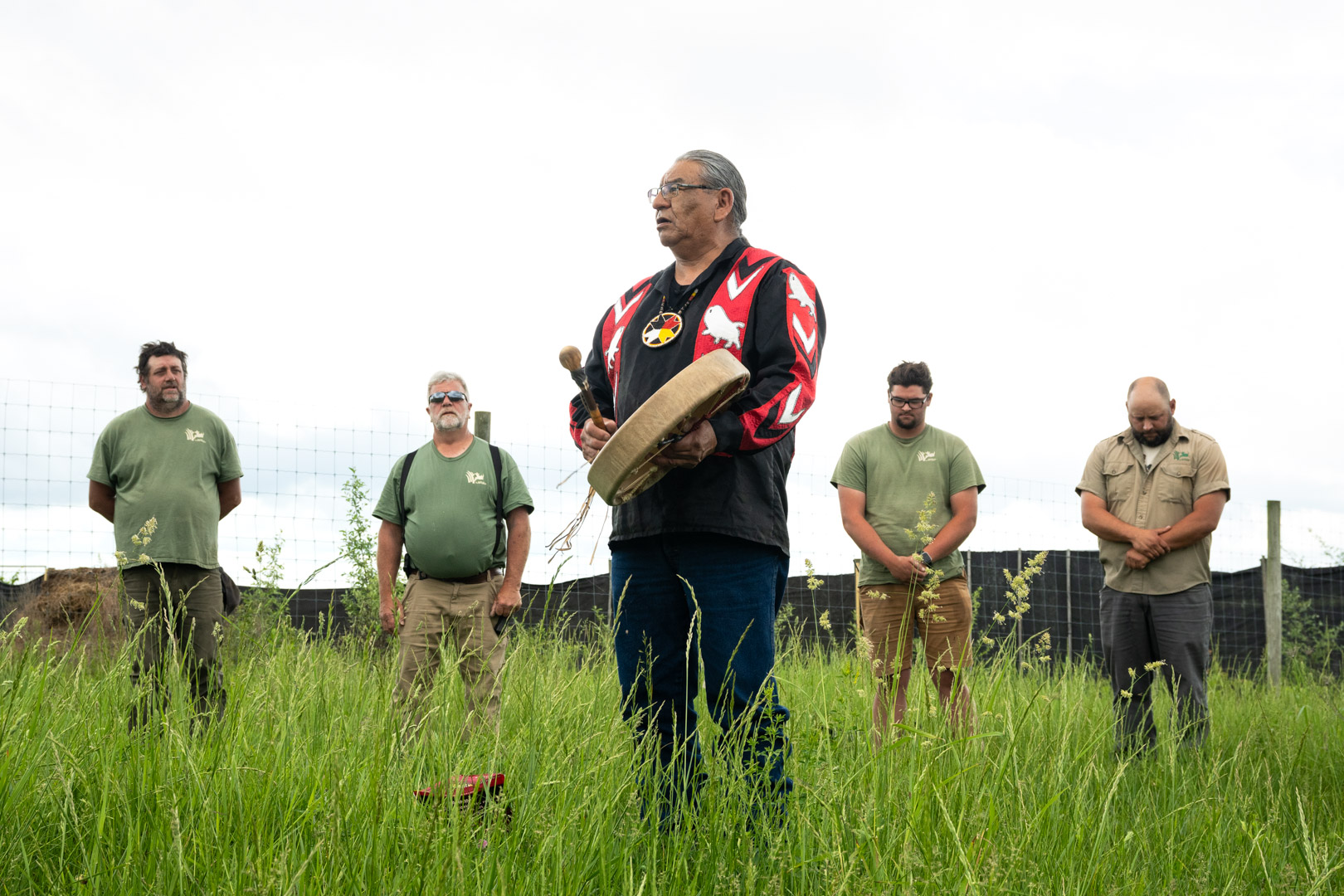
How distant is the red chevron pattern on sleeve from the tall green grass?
0.68 m

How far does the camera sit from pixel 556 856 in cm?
190

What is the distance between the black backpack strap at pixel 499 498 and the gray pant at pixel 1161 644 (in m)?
3.12

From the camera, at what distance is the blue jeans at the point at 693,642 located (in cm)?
252

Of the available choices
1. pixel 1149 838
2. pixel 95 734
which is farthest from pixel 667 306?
pixel 1149 838

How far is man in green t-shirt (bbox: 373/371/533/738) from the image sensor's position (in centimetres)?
506

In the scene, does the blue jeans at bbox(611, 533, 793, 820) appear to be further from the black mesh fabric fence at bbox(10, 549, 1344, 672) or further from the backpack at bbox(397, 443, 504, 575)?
the black mesh fabric fence at bbox(10, 549, 1344, 672)

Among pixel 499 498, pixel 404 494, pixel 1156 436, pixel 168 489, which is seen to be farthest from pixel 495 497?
pixel 1156 436

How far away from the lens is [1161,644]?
192 inches

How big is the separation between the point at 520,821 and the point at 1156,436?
13.5 feet

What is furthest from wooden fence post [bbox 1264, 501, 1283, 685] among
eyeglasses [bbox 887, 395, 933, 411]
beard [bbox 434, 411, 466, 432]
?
beard [bbox 434, 411, 466, 432]

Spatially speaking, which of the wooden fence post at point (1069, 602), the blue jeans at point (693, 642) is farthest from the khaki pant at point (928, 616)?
the wooden fence post at point (1069, 602)

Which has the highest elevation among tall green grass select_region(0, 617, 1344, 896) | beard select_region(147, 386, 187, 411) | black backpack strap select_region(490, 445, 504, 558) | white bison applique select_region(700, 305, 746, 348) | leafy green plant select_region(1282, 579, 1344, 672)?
beard select_region(147, 386, 187, 411)

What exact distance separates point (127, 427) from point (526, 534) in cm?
204

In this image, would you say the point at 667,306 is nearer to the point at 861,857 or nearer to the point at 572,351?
the point at 572,351
